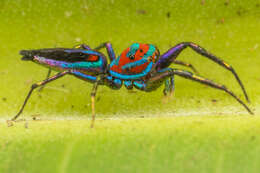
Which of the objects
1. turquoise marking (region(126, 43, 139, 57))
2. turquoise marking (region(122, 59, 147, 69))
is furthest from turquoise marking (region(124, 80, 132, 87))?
turquoise marking (region(126, 43, 139, 57))

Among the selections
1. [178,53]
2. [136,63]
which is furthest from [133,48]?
[178,53]

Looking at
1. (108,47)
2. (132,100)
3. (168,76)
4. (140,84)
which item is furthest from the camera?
(108,47)

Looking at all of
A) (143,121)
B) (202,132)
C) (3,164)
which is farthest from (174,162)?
(3,164)

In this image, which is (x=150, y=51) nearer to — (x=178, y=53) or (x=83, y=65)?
(x=178, y=53)

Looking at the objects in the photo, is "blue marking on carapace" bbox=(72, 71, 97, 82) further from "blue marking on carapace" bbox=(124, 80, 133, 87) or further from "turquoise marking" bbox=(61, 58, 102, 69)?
"blue marking on carapace" bbox=(124, 80, 133, 87)

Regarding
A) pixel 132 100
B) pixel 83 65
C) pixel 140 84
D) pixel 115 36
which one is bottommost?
pixel 132 100
